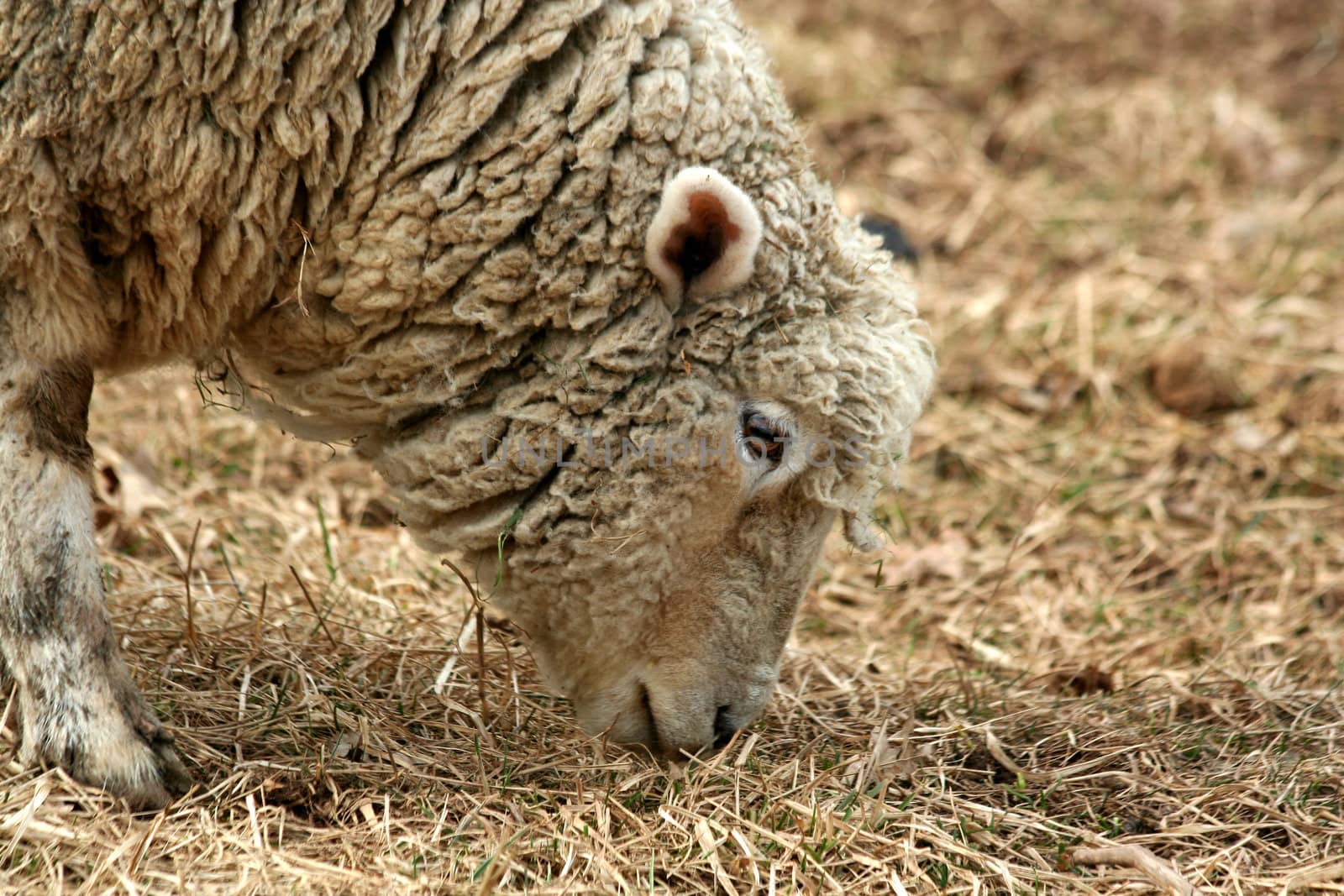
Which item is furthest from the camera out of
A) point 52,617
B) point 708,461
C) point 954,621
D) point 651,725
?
point 954,621

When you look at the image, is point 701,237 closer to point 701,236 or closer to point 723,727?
point 701,236

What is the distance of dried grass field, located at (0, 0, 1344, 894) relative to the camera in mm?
3117

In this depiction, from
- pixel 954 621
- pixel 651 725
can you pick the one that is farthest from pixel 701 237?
pixel 954 621

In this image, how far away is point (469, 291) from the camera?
3113 mm

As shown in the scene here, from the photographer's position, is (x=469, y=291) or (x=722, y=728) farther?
(x=722, y=728)

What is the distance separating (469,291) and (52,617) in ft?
3.63

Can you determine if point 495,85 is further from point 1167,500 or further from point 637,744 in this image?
point 1167,500

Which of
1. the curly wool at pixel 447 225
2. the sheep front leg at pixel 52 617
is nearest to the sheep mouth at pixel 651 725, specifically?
the curly wool at pixel 447 225

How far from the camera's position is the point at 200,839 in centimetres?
296

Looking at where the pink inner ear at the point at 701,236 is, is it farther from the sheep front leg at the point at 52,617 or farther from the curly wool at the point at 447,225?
the sheep front leg at the point at 52,617

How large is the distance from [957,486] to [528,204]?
127 inches

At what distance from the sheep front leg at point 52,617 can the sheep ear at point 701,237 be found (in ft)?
4.29

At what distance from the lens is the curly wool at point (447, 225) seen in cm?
289

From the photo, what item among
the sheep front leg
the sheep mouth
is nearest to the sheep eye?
the sheep mouth
